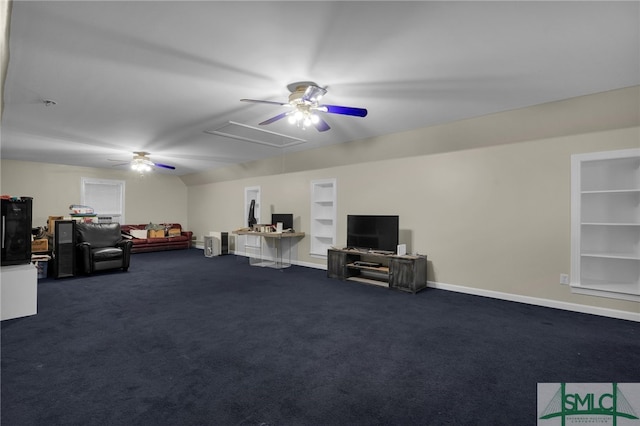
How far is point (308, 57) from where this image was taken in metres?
2.68

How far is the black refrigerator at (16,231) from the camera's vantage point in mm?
3721

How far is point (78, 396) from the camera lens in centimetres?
211

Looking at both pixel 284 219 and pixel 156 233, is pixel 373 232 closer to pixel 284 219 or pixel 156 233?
pixel 284 219

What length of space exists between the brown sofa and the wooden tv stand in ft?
19.8

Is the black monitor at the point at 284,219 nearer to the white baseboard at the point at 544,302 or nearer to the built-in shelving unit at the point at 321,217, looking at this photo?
the built-in shelving unit at the point at 321,217

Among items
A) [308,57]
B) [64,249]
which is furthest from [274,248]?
[308,57]

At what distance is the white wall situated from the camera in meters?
7.76

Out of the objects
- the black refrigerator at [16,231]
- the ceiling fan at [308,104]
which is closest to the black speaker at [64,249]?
the black refrigerator at [16,231]

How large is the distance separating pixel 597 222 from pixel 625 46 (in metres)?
2.24

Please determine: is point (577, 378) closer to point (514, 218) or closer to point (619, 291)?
point (619, 291)

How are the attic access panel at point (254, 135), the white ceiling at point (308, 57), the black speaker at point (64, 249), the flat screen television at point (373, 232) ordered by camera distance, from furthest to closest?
1. the black speaker at point (64, 249)
2. the flat screen television at point (373, 232)
3. the attic access panel at point (254, 135)
4. the white ceiling at point (308, 57)

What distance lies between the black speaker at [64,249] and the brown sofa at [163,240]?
3.11 m
